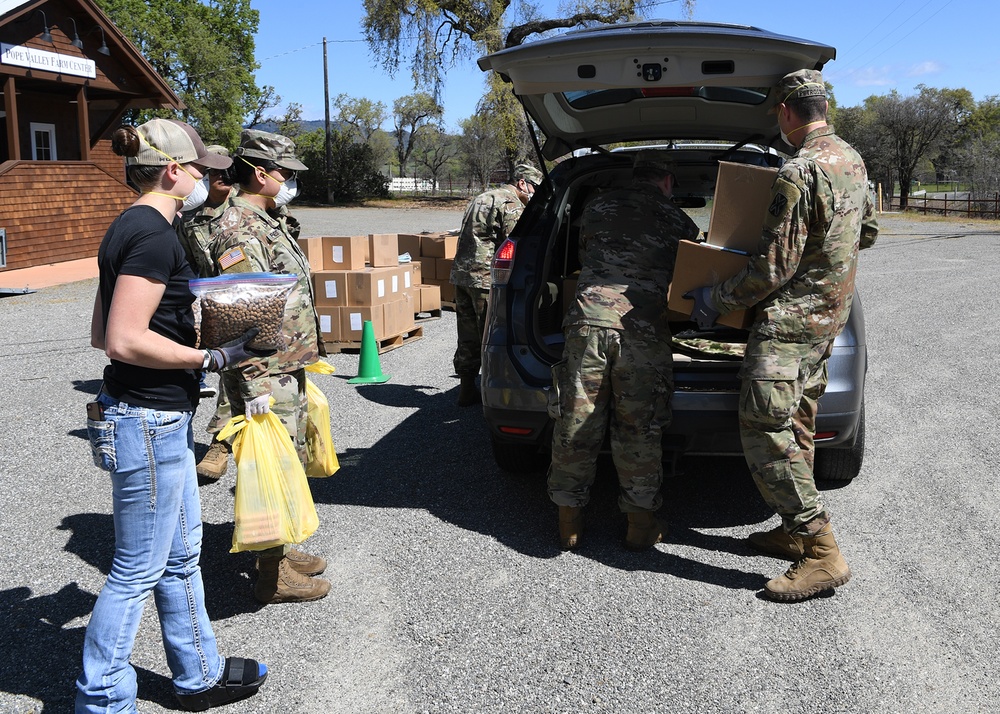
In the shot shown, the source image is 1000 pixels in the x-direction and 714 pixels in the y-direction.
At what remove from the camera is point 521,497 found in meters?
4.73

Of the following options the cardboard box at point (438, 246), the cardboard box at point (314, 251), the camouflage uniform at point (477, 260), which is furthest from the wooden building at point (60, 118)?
the camouflage uniform at point (477, 260)

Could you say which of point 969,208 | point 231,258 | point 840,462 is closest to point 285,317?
point 231,258

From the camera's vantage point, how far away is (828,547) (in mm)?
3637

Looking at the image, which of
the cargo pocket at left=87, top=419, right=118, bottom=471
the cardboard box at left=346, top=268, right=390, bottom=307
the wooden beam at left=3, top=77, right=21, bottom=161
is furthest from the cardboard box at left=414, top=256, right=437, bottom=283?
the wooden beam at left=3, top=77, right=21, bottom=161

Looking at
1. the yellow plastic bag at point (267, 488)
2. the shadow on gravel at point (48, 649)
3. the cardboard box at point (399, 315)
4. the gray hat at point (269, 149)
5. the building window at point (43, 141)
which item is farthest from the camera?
the building window at point (43, 141)

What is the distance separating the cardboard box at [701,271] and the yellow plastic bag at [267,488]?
1.76 meters

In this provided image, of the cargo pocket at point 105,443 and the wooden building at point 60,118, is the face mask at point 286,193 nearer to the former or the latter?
the cargo pocket at point 105,443

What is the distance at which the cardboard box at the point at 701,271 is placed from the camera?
370 centimetres

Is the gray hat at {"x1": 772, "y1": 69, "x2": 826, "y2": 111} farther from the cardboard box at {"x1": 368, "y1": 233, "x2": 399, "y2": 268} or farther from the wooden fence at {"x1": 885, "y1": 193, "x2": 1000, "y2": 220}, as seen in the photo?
the wooden fence at {"x1": 885, "y1": 193, "x2": 1000, "y2": 220}

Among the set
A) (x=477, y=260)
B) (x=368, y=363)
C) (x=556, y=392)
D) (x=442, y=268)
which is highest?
(x=477, y=260)

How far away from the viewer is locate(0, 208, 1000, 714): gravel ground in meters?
2.96

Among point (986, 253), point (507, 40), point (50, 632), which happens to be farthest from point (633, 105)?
point (507, 40)

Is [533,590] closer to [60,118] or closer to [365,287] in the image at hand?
[365,287]

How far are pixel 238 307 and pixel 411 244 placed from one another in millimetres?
8339
